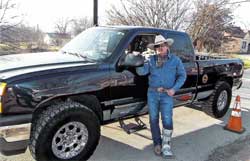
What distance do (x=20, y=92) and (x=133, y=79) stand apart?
5.69 feet

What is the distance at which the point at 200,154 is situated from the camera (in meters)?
4.72

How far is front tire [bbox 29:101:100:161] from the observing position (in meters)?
3.64

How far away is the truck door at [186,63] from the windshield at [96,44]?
1139 millimetres

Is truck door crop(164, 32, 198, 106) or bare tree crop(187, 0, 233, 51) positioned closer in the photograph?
truck door crop(164, 32, 198, 106)

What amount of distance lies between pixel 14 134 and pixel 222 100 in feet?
15.8

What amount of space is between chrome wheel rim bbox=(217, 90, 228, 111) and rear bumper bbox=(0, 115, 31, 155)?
4471 millimetres

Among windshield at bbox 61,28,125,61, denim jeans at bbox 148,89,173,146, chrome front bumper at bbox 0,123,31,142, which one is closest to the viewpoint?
chrome front bumper at bbox 0,123,31,142

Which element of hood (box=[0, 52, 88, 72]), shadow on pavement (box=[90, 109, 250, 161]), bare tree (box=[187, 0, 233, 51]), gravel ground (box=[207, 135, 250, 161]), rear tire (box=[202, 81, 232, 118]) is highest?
bare tree (box=[187, 0, 233, 51])

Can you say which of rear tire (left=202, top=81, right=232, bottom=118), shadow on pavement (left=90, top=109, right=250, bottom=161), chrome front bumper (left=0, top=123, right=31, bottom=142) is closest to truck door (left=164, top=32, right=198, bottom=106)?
shadow on pavement (left=90, top=109, right=250, bottom=161)

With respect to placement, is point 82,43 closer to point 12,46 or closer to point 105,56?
point 105,56

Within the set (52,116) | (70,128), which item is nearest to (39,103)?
(52,116)

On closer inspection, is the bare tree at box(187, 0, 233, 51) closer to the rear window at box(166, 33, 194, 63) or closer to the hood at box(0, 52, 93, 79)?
the rear window at box(166, 33, 194, 63)

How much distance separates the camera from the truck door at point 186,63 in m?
5.47

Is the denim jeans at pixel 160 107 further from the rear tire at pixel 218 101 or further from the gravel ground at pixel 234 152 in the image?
the rear tire at pixel 218 101
